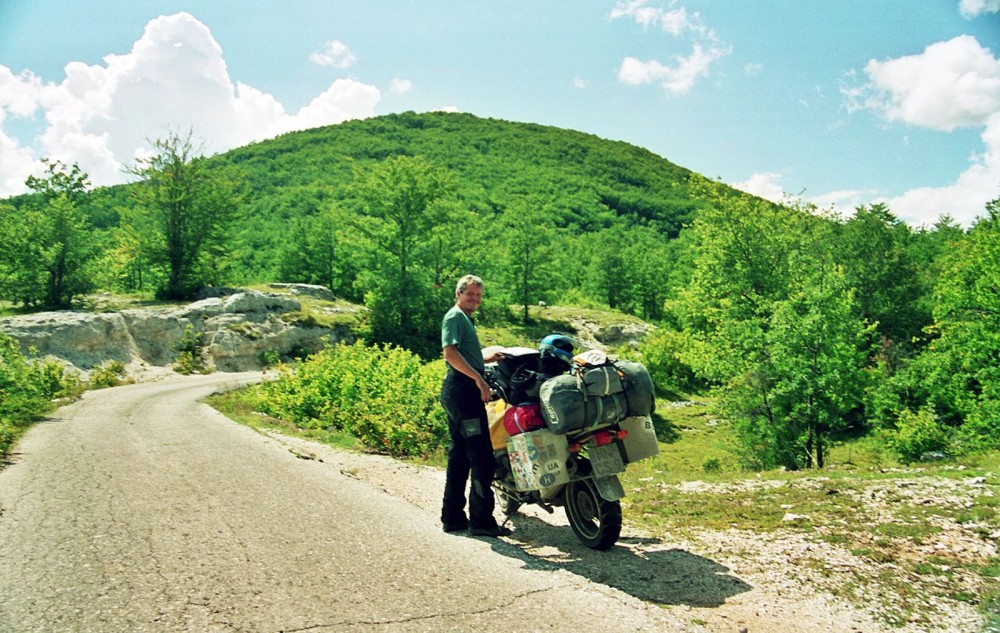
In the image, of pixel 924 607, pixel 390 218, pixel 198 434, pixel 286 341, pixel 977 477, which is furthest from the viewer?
pixel 390 218

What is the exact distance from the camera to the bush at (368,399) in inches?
469

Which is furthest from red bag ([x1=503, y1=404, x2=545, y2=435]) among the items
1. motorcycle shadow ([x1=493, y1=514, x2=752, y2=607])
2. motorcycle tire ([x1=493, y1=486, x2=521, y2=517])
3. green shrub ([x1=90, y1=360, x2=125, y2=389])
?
green shrub ([x1=90, y1=360, x2=125, y2=389])

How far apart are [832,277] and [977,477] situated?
15494 millimetres

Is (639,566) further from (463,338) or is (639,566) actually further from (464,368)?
(463,338)

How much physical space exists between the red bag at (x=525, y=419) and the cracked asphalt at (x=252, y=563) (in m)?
1.10

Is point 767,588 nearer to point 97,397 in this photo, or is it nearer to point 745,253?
point 97,397

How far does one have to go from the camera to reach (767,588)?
15.0 feet

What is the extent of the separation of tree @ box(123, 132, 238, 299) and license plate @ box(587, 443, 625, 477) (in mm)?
35750

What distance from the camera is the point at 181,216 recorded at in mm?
36562

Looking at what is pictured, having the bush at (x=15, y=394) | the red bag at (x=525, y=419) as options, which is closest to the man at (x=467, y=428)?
the red bag at (x=525, y=419)

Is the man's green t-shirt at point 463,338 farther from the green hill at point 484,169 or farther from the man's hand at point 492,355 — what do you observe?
the green hill at point 484,169

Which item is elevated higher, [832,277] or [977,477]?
[832,277]

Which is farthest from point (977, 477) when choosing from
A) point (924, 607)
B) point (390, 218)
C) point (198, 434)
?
point (390, 218)

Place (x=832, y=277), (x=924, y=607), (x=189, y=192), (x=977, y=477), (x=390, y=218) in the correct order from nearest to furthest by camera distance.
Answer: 1. (x=924, y=607)
2. (x=977, y=477)
3. (x=832, y=277)
4. (x=189, y=192)
5. (x=390, y=218)
